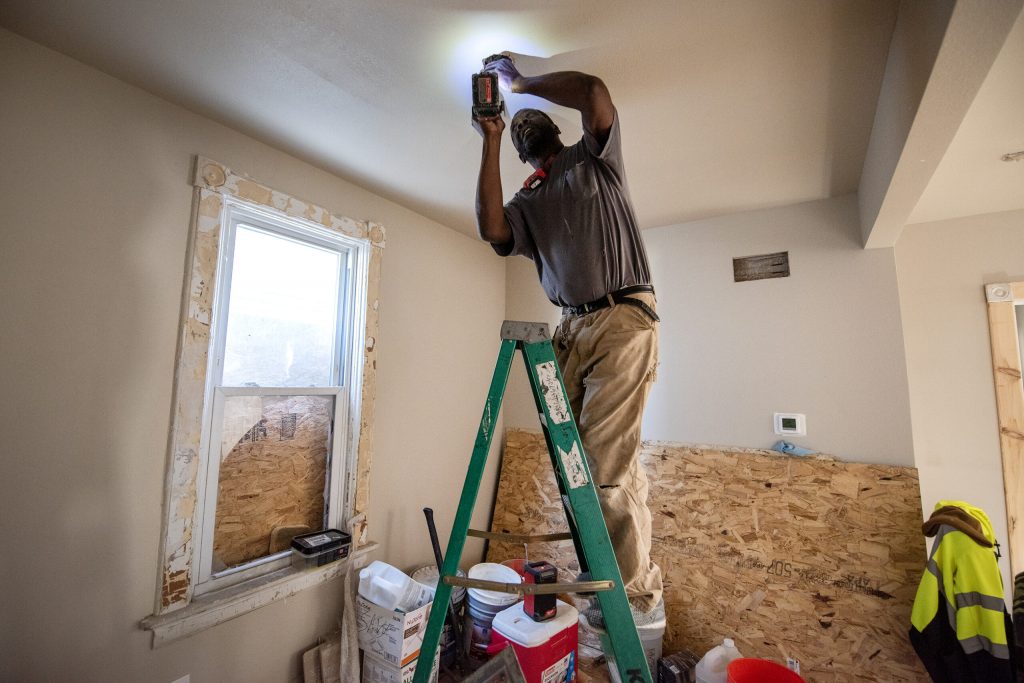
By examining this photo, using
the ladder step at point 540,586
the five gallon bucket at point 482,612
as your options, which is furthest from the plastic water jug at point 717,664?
the ladder step at point 540,586

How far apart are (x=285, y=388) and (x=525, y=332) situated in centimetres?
145

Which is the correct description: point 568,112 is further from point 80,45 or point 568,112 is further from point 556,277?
point 80,45

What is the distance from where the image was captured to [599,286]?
120cm

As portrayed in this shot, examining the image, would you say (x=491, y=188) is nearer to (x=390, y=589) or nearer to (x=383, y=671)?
(x=390, y=589)

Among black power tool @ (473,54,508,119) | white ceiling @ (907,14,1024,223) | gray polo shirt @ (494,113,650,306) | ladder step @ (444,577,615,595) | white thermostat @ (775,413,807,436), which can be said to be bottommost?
ladder step @ (444,577,615,595)

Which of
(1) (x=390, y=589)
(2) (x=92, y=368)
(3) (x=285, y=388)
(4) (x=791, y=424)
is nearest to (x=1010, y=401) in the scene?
(4) (x=791, y=424)

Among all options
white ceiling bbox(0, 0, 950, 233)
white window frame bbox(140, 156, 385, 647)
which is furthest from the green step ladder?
white window frame bbox(140, 156, 385, 647)

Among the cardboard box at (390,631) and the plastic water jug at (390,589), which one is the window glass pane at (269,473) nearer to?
the plastic water jug at (390,589)

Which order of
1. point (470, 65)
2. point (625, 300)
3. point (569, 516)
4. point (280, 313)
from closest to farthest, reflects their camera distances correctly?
point (569, 516), point (625, 300), point (470, 65), point (280, 313)

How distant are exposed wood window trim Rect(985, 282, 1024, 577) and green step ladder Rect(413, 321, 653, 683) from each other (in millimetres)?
2662

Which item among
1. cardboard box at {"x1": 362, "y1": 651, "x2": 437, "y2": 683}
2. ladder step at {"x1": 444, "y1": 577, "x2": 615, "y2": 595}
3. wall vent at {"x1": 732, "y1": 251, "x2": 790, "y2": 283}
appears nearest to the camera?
ladder step at {"x1": 444, "y1": 577, "x2": 615, "y2": 595}

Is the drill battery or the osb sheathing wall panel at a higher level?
the osb sheathing wall panel

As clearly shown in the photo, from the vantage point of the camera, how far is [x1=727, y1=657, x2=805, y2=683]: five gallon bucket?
5.81 feet

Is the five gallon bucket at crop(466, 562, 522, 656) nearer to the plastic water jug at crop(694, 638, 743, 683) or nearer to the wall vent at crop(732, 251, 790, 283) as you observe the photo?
the plastic water jug at crop(694, 638, 743, 683)
